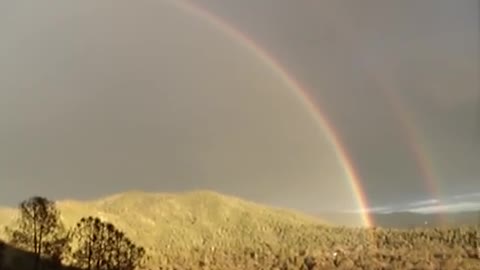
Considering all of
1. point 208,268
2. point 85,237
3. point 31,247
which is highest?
point 208,268

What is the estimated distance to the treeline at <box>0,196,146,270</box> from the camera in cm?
7544

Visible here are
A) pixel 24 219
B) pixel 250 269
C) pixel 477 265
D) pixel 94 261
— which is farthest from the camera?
pixel 250 269

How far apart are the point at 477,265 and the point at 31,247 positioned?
14165cm

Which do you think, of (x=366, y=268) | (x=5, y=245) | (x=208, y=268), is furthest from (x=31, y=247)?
(x=366, y=268)

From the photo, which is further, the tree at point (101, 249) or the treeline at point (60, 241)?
the tree at point (101, 249)

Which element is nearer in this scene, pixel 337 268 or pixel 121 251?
pixel 121 251

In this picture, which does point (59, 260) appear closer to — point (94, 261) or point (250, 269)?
point (94, 261)

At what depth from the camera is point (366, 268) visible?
190 m

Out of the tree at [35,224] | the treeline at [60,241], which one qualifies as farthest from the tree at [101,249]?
the tree at [35,224]

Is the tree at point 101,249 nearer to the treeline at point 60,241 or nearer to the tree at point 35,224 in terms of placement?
the treeline at point 60,241

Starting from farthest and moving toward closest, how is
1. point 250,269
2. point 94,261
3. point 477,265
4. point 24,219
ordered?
point 250,269, point 477,265, point 94,261, point 24,219

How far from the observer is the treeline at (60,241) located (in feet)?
247

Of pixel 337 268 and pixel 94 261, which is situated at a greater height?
pixel 337 268

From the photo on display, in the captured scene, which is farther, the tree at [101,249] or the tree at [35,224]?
the tree at [101,249]
